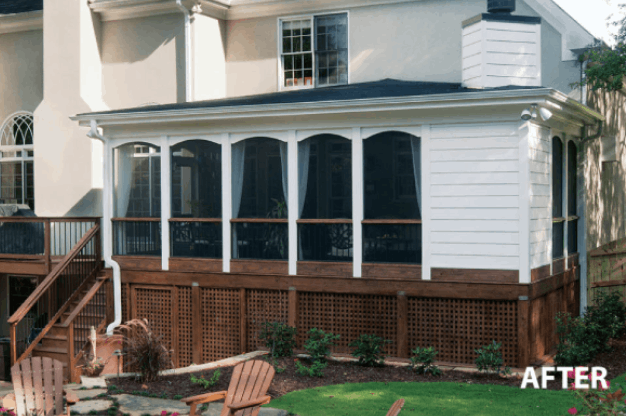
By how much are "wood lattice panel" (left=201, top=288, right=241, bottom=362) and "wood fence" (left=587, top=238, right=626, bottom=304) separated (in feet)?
22.2

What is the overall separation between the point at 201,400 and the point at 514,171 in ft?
18.0

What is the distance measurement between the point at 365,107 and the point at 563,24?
5569 mm

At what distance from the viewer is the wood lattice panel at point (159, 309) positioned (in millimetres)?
12219

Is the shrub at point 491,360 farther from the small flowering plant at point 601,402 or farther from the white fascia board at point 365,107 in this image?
the white fascia board at point 365,107

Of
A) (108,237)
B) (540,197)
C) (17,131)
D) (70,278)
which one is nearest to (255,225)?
(108,237)

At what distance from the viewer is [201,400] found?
23.0 feet

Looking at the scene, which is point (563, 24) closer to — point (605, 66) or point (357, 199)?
point (605, 66)

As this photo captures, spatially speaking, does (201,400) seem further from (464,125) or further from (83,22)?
(83,22)

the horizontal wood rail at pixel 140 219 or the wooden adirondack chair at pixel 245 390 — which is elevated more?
the horizontal wood rail at pixel 140 219

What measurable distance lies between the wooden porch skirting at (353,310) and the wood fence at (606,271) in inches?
33.0

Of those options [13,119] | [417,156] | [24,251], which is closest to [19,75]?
[13,119]

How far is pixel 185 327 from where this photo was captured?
39.8 feet

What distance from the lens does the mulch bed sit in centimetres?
913

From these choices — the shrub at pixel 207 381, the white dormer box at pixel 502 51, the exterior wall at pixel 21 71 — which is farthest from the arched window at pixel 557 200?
the exterior wall at pixel 21 71
